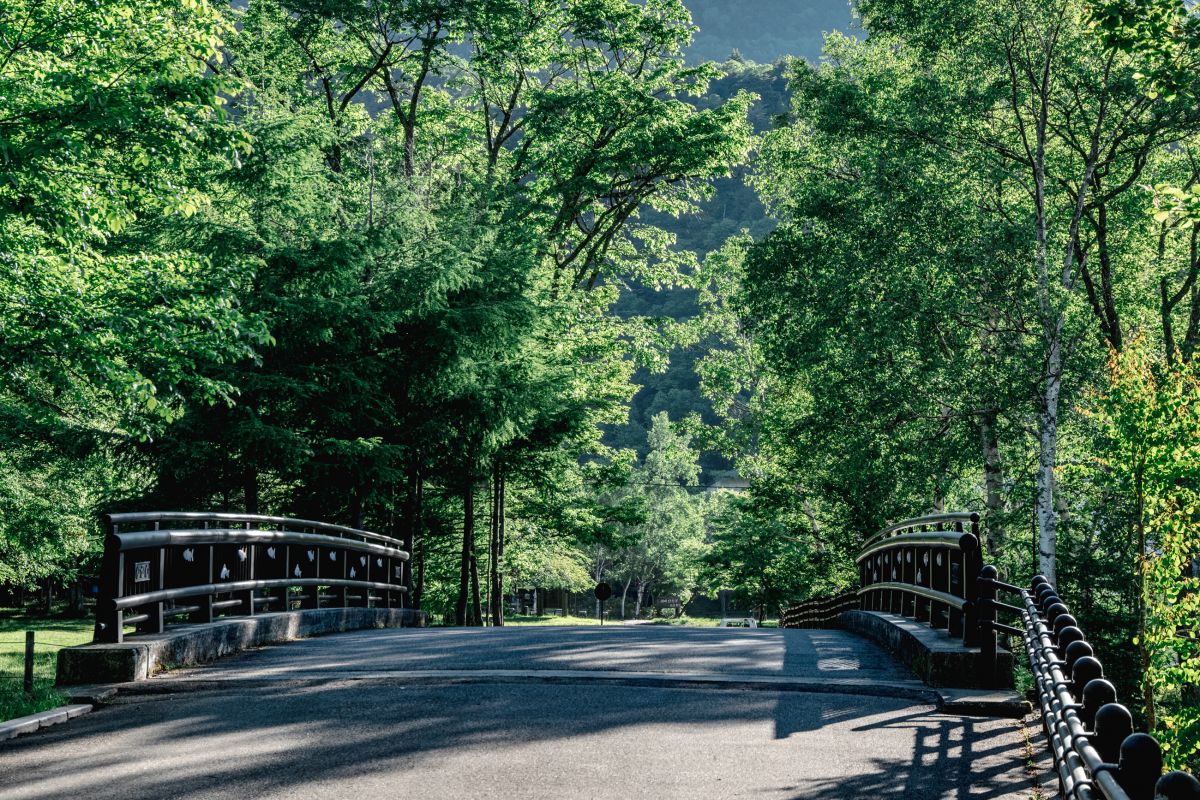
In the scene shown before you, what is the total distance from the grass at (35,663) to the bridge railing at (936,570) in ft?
22.1

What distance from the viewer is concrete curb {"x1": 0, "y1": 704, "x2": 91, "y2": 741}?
682cm

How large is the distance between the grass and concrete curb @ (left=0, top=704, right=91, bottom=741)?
0.17 m

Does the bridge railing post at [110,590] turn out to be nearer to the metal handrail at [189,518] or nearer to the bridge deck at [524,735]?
the metal handrail at [189,518]

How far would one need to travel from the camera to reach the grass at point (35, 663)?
7.54 meters

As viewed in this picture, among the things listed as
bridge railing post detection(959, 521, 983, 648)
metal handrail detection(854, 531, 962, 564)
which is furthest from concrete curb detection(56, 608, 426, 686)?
metal handrail detection(854, 531, 962, 564)

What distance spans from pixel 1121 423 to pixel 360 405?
12.0 metres

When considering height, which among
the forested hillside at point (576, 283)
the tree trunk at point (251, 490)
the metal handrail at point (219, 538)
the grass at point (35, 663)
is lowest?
the grass at point (35, 663)

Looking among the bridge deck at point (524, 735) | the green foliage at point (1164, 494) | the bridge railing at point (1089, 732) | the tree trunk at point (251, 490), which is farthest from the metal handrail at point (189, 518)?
the green foliage at point (1164, 494)

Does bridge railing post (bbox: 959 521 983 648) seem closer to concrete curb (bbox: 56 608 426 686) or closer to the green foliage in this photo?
concrete curb (bbox: 56 608 426 686)

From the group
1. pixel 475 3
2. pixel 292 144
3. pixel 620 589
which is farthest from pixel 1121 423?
pixel 620 589

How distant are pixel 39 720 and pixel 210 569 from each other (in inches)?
140

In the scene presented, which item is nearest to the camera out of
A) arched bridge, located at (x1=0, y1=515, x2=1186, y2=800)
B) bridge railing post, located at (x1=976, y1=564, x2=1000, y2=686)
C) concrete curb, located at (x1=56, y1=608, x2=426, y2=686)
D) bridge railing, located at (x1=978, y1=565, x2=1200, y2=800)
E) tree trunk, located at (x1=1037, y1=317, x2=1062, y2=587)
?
bridge railing, located at (x1=978, y1=565, x2=1200, y2=800)

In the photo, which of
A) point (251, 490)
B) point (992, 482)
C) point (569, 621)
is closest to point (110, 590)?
point (251, 490)

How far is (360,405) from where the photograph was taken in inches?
725
